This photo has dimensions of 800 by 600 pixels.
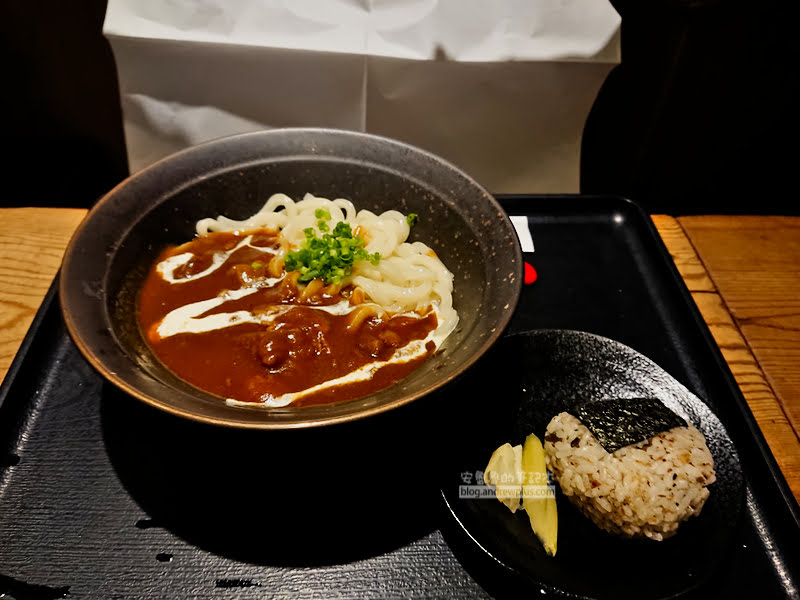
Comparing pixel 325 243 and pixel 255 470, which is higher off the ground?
pixel 325 243

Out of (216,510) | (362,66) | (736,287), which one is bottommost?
(216,510)

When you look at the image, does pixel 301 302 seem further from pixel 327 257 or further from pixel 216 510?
pixel 216 510

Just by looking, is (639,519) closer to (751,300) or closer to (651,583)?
(651,583)

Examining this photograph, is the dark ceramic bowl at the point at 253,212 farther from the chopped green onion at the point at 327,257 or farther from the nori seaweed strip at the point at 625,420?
the nori seaweed strip at the point at 625,420

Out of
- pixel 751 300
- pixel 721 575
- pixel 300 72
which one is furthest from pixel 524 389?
pixel 300 72

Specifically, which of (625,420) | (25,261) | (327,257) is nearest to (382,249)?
(327,257)
